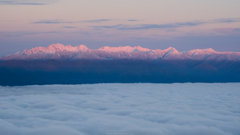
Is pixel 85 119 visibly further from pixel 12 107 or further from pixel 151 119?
pixel 12 107

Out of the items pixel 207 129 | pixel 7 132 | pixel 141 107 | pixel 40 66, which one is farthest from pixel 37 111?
pixel 40 66

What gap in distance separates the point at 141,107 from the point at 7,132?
13.7m

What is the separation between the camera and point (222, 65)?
17375 cm

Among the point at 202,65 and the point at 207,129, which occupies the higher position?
the point at 202,65

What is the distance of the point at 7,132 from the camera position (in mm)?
19156

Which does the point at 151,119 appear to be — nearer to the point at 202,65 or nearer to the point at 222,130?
the point at 222,130

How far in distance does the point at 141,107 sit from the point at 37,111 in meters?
9.69

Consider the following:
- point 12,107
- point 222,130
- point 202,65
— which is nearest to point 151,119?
point 222,130

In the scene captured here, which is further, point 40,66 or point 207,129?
point 40,66

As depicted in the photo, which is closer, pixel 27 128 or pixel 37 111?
pixel 27 128

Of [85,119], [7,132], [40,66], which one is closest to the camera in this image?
[7,132]

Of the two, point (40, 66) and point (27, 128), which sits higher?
point (40, 66)

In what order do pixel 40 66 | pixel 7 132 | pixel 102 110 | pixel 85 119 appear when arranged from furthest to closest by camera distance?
pixel 40 66
pixel 102 110
pixel 85 119
pixel 7 132

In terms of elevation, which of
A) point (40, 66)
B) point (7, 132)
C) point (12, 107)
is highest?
point (40, 66)
